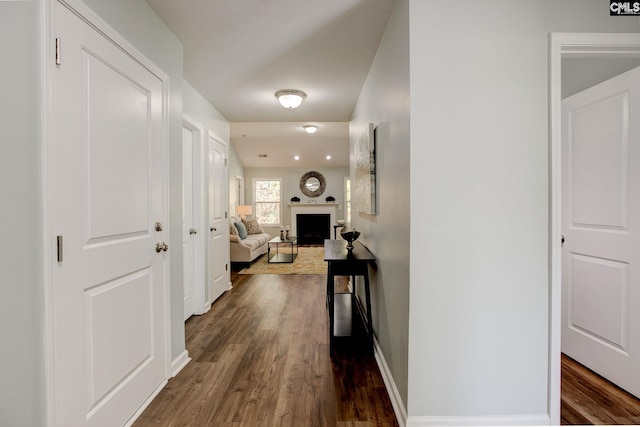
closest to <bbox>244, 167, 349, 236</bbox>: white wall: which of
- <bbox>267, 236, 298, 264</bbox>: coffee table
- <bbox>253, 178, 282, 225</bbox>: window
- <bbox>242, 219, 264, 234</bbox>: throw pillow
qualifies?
<bbox>253, 178, 282, 225</bbox>: window

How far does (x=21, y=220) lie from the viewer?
1102 millimetres

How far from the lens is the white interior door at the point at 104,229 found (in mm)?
1247

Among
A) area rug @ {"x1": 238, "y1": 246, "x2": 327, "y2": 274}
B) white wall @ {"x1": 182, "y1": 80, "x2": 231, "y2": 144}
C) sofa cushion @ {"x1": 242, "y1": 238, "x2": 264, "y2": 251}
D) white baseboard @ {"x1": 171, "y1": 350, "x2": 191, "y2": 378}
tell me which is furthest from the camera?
sofa cushion @ {"x1": 242, "y1": 238, "x2": 264, "y2": 251}

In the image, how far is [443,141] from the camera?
1.53 meters

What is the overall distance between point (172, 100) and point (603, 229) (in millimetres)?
3070

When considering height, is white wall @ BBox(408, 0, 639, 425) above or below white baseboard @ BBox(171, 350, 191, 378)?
above

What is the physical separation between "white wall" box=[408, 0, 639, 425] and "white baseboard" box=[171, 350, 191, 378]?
5.13 feet

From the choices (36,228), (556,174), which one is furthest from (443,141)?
(36,228)

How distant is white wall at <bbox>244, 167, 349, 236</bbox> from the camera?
9383 mm

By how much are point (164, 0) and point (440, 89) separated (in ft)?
5.46

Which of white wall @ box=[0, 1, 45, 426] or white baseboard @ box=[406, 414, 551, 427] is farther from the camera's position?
white baseboard @ box=[406, 414, 551, 427]

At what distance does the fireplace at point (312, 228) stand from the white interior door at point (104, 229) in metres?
7.39

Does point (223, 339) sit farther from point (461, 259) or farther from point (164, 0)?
point (164, 0)

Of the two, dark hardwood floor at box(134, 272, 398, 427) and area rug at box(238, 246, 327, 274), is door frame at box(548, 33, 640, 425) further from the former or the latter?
area rug at box(238, 246, 327, 274)
